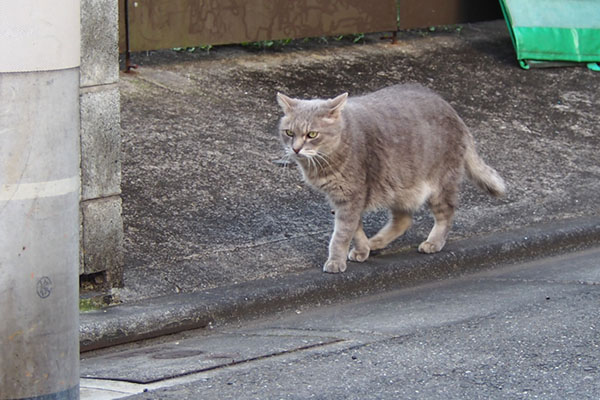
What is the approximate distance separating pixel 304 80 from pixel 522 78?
2.15m

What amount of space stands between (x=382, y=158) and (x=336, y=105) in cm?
46

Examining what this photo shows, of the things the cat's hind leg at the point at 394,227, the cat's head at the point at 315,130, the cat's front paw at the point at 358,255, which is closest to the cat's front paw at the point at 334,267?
the cat's front paw at the point at 358,255

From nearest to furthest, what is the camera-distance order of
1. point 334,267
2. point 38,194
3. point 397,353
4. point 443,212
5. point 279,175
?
point 38,194 < point 397,353 < point 334,267 < point 443,212 < point 279,175

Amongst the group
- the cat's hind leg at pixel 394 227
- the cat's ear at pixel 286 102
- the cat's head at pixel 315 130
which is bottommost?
the cat's hind leg at pixel 394 227

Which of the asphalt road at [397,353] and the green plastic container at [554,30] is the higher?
the green plastic container at [554,30]

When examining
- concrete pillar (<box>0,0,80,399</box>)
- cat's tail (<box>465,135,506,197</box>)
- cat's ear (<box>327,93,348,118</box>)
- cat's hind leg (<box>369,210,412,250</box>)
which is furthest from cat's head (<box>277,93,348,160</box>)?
concrete pillar (<box>0,0,80,399</box>)

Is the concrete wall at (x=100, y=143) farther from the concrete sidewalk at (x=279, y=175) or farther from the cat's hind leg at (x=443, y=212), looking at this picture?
the cat's hind leg at (x=443, y=212)

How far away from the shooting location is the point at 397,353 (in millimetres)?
4801

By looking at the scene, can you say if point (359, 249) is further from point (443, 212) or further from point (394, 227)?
point (443, 212)

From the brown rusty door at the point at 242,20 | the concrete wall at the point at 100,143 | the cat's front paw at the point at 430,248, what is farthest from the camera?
the brown rusty door at the point at 242,20

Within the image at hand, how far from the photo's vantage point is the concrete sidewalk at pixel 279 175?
579 cm

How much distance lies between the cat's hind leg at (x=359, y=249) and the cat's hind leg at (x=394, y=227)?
7.6 inches

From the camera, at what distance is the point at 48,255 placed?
3.43 meters

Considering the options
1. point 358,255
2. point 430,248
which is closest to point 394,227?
point 430,248
